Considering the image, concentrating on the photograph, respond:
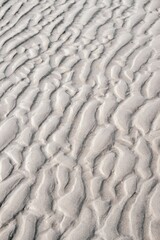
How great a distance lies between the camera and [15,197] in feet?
12.5

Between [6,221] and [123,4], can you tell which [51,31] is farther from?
[6,221]

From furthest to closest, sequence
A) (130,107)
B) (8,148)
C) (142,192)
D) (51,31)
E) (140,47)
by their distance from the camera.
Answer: (51,31)
(140,47)
(130,107)
(8,148)
(142,192)

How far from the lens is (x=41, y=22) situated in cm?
697

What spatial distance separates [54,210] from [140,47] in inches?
122

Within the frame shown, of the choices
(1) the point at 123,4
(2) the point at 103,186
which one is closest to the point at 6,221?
(2) the point at 103,186

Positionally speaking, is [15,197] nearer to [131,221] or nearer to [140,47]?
[131,221]

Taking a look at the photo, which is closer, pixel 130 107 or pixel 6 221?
pixel 6 221

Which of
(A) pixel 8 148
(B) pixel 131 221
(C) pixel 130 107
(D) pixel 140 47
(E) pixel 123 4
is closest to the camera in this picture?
(B) pixel 131 221

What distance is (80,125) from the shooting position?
15.1 feet

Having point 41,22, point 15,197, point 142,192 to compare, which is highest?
point 41,22

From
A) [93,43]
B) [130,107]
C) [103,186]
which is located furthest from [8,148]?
[93,43]

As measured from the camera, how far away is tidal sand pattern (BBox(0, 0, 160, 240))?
364 cm

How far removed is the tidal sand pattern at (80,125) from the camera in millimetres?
3637

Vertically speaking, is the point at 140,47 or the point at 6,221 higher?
the point at 6,221
